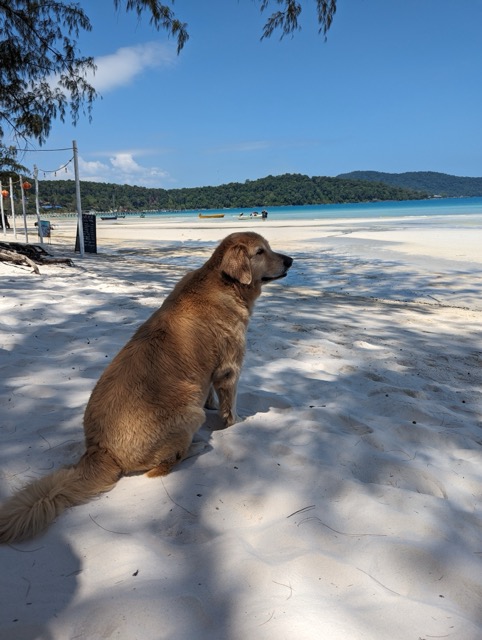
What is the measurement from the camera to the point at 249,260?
10.6 feet

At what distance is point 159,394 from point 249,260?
129cm

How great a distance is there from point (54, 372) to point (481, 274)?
11.1 meters

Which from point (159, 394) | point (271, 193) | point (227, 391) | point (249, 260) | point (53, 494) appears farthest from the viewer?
point (271, 193)

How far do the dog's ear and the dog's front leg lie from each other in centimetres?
66

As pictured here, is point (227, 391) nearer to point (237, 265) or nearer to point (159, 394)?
point (159, 394)

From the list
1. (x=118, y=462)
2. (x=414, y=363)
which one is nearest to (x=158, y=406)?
(x=118, y=462)

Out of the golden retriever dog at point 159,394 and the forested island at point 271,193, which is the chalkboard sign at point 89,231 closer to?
the golden retriever dog at point 159,394

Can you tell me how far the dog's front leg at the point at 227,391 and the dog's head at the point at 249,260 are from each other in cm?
67

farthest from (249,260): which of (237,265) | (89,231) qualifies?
(89,231)

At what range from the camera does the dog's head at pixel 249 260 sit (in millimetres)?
3119

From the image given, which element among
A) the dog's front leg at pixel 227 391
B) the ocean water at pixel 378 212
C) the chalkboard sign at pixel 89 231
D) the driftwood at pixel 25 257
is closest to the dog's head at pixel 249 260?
the dog's front leg at pixel 227 391

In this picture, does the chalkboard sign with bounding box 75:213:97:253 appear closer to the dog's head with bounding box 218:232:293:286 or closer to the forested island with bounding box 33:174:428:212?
the dog's head with bounding box 218:232:293:286

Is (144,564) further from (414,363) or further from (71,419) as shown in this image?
(414,363)

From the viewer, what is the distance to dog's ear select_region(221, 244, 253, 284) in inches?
122
